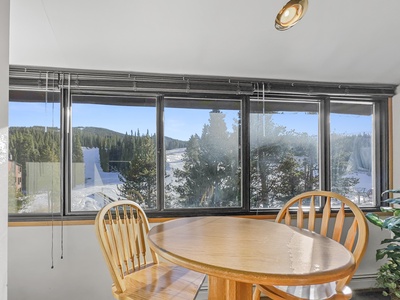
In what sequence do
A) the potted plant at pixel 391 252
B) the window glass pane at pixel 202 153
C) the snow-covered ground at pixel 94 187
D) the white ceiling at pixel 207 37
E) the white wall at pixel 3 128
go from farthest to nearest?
1. the window glass pane at pixel 202 153
2. the snow-covered ground at pixel 94 187
3. the potted plant at pixel 391 252
4. the white ceiling at pixel 207 37
5. the white wall at pixel 3 128

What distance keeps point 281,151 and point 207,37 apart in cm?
128

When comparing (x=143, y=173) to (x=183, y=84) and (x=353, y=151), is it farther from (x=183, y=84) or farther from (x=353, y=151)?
(x=353, y=151)

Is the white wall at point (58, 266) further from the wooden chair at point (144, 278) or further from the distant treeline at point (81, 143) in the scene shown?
the wooden chair at point (144, 278)

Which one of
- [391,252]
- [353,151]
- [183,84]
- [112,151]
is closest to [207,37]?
[183,84]

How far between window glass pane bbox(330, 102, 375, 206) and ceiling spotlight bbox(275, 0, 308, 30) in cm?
171

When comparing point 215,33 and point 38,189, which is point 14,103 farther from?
point 215,33

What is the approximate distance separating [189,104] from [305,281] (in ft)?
6.21

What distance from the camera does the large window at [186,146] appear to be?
7.05ft

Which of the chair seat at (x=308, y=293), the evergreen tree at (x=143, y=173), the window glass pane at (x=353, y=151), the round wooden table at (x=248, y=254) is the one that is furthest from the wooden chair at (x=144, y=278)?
the window glass pane at (x=353, y=151)

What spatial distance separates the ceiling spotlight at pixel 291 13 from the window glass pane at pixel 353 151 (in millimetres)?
1711

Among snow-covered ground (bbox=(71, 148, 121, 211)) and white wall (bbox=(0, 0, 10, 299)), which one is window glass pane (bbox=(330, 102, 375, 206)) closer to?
snow-covered ground (bbox=(71, 148, 121, 211))

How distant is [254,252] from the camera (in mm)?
1064

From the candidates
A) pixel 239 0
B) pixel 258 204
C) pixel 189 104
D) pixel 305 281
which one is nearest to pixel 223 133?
pixel 189 104

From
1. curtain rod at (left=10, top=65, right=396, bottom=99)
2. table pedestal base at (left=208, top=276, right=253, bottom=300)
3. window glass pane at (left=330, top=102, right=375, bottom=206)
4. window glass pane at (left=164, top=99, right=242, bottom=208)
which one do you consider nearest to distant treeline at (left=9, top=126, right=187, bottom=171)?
window glass pane at (left=164, top=99, right=242, bottom=208)
